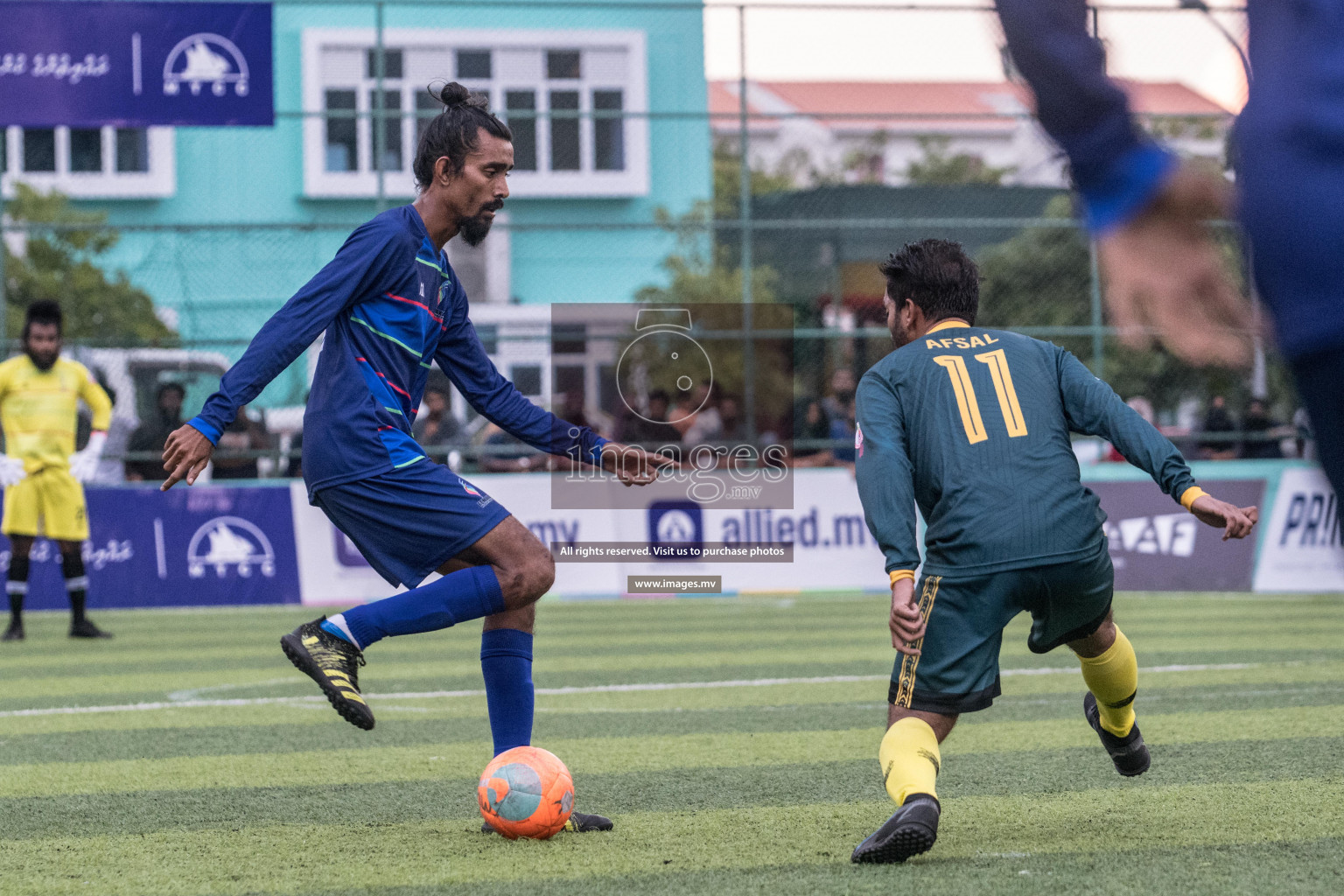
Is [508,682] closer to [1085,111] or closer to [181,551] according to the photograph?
[1085,111]

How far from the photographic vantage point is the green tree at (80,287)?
15.4 metres

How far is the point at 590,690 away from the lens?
802 cm

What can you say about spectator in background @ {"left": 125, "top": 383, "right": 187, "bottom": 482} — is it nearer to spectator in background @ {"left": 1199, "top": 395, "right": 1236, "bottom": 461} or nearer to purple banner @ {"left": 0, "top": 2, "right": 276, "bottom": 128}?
purple banner @ {"left": 0, "top": 2, "right": 276, "bottom": 128}

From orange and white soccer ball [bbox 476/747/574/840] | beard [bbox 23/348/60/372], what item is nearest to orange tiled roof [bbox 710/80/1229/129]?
beard [bbox 23/348/60/372]

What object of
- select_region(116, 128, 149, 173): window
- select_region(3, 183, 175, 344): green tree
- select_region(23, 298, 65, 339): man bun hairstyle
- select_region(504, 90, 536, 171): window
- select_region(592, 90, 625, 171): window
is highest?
select_region(116, 128, 149, 173): window

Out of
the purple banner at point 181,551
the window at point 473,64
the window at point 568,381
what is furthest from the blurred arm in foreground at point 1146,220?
the window at point 473,64

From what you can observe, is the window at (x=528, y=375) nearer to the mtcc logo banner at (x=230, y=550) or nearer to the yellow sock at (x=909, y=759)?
the mtcc logo banner at (x=230, y=550)

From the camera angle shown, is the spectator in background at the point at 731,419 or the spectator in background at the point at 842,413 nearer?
the spectator in background at the point at 731,419

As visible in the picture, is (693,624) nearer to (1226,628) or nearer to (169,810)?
(1226,628)

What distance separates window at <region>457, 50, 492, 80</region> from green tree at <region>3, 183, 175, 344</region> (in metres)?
5.95

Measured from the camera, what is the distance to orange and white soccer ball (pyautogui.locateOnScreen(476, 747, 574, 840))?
4.25m

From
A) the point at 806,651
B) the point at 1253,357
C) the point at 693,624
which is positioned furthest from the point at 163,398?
the point at 1253,357

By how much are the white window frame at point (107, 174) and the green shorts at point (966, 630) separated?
2242cm

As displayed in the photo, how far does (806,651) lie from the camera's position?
32.2 feet
